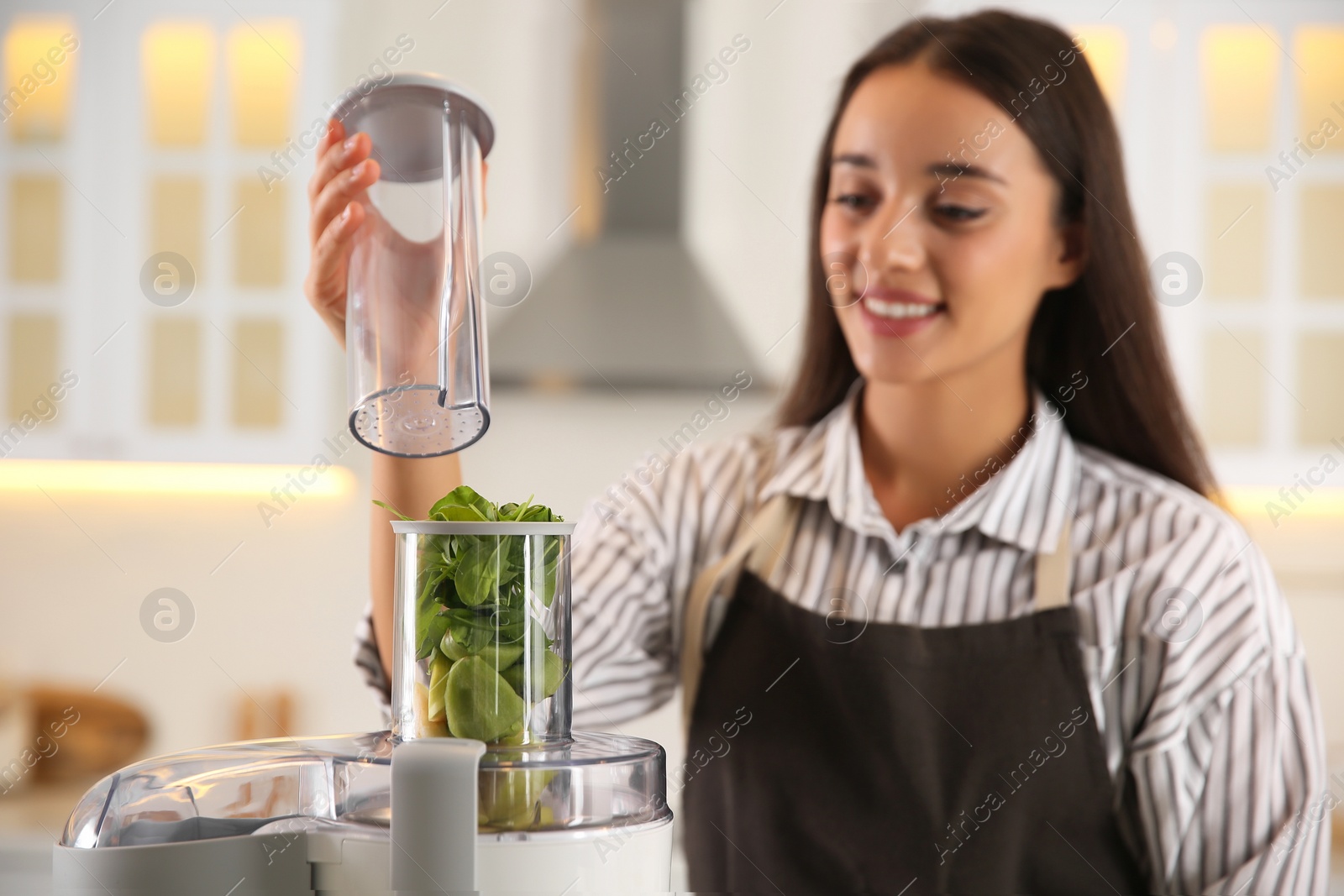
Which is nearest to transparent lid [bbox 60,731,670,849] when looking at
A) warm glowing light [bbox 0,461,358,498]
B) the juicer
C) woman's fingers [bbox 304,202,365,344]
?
the juicer

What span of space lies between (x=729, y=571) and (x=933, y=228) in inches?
14.7

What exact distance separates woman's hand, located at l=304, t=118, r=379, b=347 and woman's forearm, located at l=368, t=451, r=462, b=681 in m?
0.12

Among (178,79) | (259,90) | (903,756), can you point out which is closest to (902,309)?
(903,756)

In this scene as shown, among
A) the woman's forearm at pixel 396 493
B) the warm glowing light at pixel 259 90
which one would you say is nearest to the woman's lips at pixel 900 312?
the woman's forearm at pixel 396 493

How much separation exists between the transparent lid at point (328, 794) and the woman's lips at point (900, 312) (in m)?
0.55

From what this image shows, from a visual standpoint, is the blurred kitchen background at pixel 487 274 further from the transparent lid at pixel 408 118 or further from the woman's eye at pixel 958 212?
the transparent lid at pixel 408 118

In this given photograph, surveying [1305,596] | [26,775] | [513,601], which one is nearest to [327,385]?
[26,775]

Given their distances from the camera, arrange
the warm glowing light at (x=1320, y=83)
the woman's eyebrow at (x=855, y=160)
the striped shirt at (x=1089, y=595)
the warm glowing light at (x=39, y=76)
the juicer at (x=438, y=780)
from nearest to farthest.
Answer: the juicer at (x=438, y=780) < the striped shirt at (x=1089, y=595) < the woman's eyebrow at (x=855, y=160) < the warm glowing light at (x=1320, y=83) < the warm glowing light at (x=39, y=76)

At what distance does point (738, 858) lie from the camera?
1037 millimetres

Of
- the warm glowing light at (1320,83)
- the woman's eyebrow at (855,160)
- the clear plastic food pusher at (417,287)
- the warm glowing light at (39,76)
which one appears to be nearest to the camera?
the clear plastic food pusher at (417,287)

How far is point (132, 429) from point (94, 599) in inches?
17.3

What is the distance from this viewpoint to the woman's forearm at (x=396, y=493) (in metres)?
0.75

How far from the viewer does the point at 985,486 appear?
1029 mm

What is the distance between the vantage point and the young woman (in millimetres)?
920
